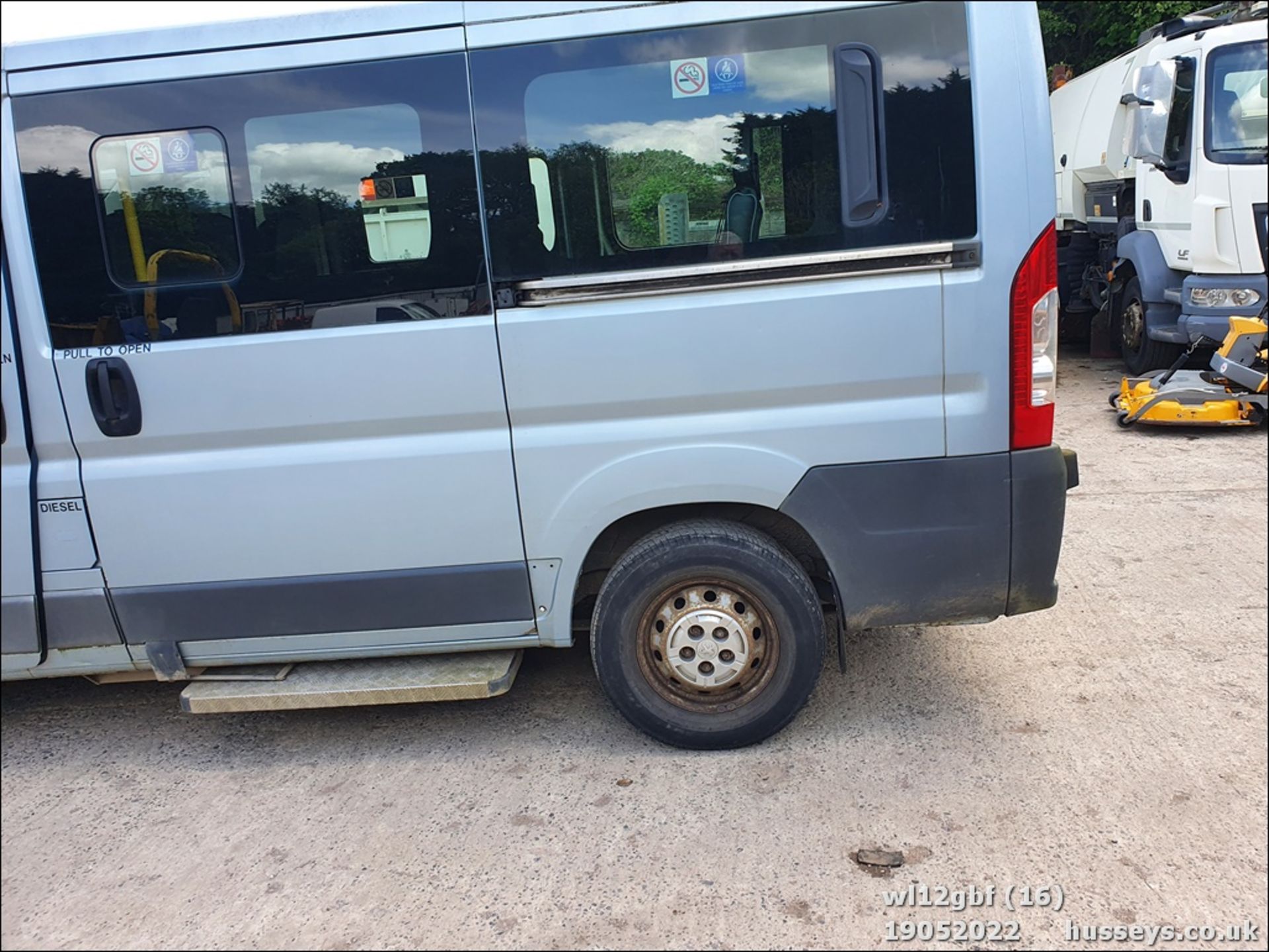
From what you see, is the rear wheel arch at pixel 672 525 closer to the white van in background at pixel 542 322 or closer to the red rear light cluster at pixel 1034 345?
the white van in background at pixel 542 322

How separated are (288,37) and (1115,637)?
3.83m

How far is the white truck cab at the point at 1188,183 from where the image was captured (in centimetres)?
781

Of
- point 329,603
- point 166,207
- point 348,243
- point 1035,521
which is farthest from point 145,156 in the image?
point 1035,521

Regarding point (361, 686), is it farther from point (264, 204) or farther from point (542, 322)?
point (264, 204)

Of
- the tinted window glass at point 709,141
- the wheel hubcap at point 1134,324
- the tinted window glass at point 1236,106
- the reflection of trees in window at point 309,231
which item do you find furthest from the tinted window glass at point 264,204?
the wheel hubcap at point 1134,324

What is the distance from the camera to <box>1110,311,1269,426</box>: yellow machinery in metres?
7.28

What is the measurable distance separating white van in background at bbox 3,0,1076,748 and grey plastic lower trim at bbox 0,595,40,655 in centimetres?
3

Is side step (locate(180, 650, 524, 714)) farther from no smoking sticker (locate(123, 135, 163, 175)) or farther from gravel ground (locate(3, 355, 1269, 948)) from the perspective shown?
no smoking sticker (locate(123, 135, 163, 175))

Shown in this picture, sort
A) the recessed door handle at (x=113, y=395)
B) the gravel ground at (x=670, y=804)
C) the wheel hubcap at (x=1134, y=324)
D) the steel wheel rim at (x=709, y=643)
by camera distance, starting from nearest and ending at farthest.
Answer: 1. the gravel ground at (x=670, y=804)
2. the recessed door handle at (x=113, y=395)
3. the steel wheel rim at (x=709, y=643)
4. the wheel hubcap at (x=1134, y=324)

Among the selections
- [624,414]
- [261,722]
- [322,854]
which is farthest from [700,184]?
[261,722]

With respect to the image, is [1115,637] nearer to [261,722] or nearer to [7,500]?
[261,722]

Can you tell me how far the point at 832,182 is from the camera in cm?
320

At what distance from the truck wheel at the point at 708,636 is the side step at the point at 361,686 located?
41cm

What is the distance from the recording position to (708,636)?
353cm
